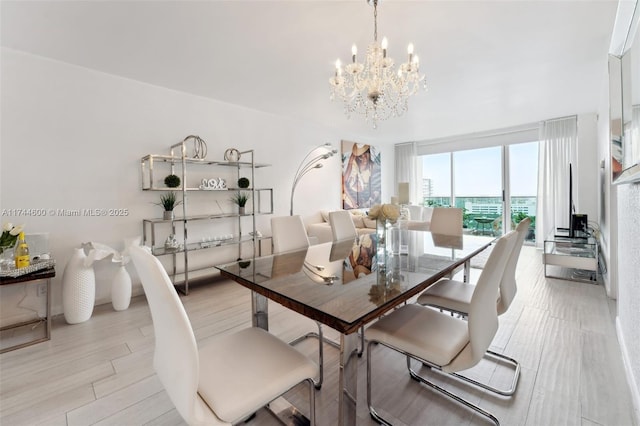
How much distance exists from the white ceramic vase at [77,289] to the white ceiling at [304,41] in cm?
190

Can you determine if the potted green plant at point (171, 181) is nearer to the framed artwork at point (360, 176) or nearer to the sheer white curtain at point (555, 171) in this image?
the framed artwork at point (360, 176)

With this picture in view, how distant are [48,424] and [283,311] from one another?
5.54ft

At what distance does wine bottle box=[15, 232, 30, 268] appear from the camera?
2.27 metres

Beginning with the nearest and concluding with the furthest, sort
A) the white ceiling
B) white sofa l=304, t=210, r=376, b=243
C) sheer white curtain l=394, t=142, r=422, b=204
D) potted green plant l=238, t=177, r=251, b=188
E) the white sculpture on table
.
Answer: the white ceiling
the white sculpture on table
potted green plant l=238, t=177, r=251, b=188
white sofa l=304, t=210, r=376, b=243
sheer white curtain l=394, t=142, r=422, b=204

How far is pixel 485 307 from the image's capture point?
48.1 inches

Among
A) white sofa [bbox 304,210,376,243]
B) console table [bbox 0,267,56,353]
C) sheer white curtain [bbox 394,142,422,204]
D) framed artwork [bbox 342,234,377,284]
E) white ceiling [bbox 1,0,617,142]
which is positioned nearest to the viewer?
framed artwork [bbox 342,234,377,284]

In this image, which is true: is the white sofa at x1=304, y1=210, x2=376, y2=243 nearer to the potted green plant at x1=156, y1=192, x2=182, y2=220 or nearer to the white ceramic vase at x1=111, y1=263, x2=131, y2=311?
the potted green plant at x1=156, y1=192, x2=182, y2=220

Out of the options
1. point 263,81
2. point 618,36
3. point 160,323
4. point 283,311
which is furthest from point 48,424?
point 618,36

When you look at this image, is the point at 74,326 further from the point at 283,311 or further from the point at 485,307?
the point at 485,307

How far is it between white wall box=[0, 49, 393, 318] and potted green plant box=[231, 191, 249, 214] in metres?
0.47

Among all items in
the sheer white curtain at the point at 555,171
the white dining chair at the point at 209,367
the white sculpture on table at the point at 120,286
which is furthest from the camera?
the sheer white curtain at the point at 555,171

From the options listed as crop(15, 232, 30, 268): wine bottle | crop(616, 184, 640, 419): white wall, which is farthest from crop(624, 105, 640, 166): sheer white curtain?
crop(15, 232, 30, 268): wine bottle

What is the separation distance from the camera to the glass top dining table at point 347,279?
1.10 metres

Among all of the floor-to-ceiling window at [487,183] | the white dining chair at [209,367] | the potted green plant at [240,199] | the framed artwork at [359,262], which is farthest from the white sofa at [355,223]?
the white dining chair at [209,367]
